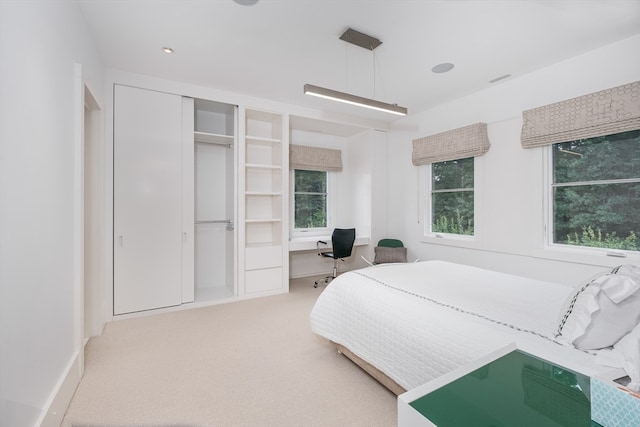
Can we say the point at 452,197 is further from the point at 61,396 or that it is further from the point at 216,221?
the point at 61,396

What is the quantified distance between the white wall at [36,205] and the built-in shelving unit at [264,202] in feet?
6.93

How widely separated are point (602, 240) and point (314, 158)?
3.92 metres

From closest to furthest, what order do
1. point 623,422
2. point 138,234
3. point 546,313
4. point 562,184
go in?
point 623,422
point 546,313
point 562,184
point 138,234

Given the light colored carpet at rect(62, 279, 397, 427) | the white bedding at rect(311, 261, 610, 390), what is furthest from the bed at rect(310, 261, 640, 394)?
the light colored carpet at rect(62, 279, 397, 427)

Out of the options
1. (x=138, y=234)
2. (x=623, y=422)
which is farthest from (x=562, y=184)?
(x=138, y=234)

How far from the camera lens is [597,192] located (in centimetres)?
288

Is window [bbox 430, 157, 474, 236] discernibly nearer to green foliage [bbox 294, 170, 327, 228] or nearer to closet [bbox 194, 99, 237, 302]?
green foliage [bbox 294, 170, 327, 228]

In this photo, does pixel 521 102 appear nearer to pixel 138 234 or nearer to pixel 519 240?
pixel 519 240

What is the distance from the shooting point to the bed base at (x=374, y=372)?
72.5 inches

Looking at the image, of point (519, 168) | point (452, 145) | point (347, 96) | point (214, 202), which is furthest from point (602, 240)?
point (214, 202)

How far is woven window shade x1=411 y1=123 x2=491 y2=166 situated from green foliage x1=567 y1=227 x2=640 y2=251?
1.39 metres

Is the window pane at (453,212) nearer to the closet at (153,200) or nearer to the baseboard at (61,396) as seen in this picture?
the closet at (153,200)

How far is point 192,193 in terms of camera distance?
363 centimetres

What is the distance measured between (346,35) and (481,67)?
65.8 inches
